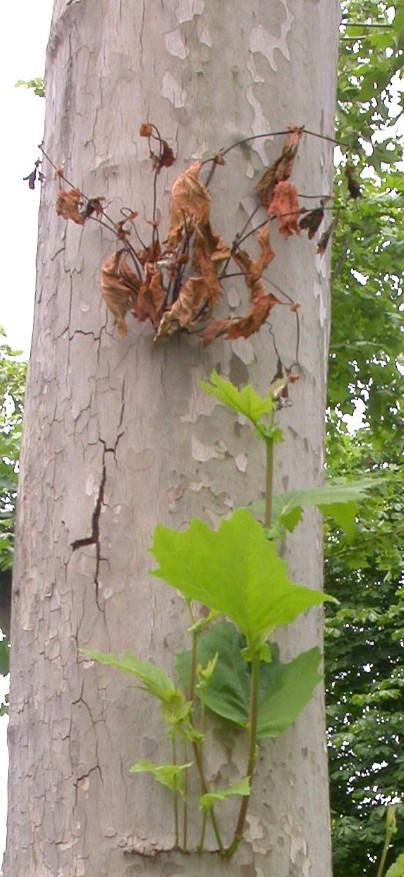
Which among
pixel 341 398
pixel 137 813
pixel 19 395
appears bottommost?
pixel 137 813

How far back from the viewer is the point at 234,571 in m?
0.96

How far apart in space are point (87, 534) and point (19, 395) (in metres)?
7.35

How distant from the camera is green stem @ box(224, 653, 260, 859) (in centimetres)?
104

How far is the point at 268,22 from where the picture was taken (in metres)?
1.51

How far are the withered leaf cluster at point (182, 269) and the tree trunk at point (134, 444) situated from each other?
0.09 feet

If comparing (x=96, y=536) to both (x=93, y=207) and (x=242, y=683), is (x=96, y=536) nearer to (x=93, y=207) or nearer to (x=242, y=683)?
(x=242, y=683)

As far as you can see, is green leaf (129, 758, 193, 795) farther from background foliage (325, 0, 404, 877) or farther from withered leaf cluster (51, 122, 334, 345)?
background foliage (325, 0, 404, 877)

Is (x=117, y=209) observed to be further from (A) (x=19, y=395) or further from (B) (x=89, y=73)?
(A) (x=19, y=395)

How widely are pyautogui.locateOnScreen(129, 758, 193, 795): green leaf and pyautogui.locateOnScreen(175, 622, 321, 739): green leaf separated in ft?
0.24

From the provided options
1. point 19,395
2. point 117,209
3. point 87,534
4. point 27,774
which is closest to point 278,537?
point 87,534

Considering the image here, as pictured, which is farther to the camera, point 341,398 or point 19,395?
point 19,395

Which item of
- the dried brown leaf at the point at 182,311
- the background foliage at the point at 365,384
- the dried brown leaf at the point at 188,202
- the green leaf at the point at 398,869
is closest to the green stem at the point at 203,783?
the green leaf at the point at 398,869

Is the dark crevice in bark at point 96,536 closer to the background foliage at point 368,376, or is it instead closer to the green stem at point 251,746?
the green stem at point 251,746

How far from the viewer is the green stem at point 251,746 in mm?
1041
